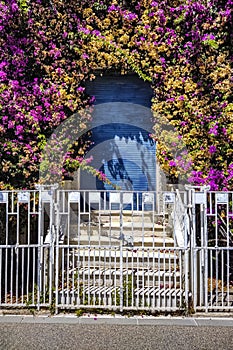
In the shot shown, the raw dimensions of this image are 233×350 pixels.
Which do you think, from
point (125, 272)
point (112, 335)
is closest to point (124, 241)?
point (125, 272)

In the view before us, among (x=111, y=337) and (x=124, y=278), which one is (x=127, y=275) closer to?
(x=124, y=278)

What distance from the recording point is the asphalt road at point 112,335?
4484 mm

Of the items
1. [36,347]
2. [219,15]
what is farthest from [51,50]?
[36,347]

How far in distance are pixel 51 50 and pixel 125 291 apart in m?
4.78

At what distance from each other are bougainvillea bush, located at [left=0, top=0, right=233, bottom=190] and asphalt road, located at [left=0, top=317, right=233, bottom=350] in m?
3.01

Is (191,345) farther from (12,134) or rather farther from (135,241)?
(12,134)

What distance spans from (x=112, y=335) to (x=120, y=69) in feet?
16.9

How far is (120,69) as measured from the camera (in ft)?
26.5

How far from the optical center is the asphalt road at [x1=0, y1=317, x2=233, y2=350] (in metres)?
4.48

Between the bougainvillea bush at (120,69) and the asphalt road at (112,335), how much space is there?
3.01 metres

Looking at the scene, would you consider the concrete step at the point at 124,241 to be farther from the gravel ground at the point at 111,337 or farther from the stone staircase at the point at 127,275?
the gravel ground at the point at 111,337

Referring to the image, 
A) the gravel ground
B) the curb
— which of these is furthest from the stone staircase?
the gravel ground

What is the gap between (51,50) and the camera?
25.8ft

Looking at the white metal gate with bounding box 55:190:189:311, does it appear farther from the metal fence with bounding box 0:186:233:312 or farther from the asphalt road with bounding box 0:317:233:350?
the asphalt road with bounding box 0:317:233:350
